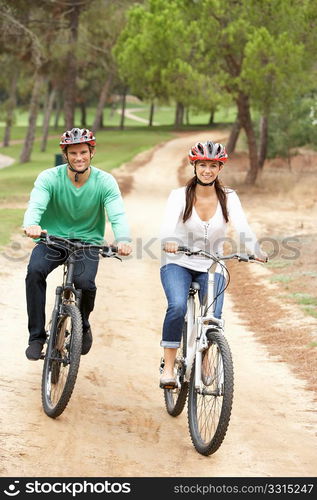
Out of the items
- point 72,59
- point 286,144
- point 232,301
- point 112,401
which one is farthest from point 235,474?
point 286,144

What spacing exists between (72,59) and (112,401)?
98.6ft

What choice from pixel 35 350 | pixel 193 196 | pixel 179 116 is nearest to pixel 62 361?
pixel 35 350

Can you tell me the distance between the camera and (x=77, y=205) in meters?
7.32

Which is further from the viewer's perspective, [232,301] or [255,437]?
[232,301]

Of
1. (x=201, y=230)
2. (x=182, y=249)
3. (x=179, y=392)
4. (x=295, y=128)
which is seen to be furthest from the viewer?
(x=295, y=128)

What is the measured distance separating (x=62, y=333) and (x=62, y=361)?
338mm

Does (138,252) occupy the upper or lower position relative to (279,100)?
lower

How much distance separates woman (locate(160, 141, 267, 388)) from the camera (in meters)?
6.77

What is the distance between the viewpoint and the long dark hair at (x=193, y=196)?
6.82 meters

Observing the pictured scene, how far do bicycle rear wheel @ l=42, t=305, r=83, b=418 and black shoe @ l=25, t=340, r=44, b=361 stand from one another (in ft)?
0.51

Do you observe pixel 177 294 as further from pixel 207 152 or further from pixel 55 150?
pixel 55 150

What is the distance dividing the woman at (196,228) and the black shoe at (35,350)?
114 cm

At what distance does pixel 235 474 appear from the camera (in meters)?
5.93

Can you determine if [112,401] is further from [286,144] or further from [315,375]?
[286,144]
